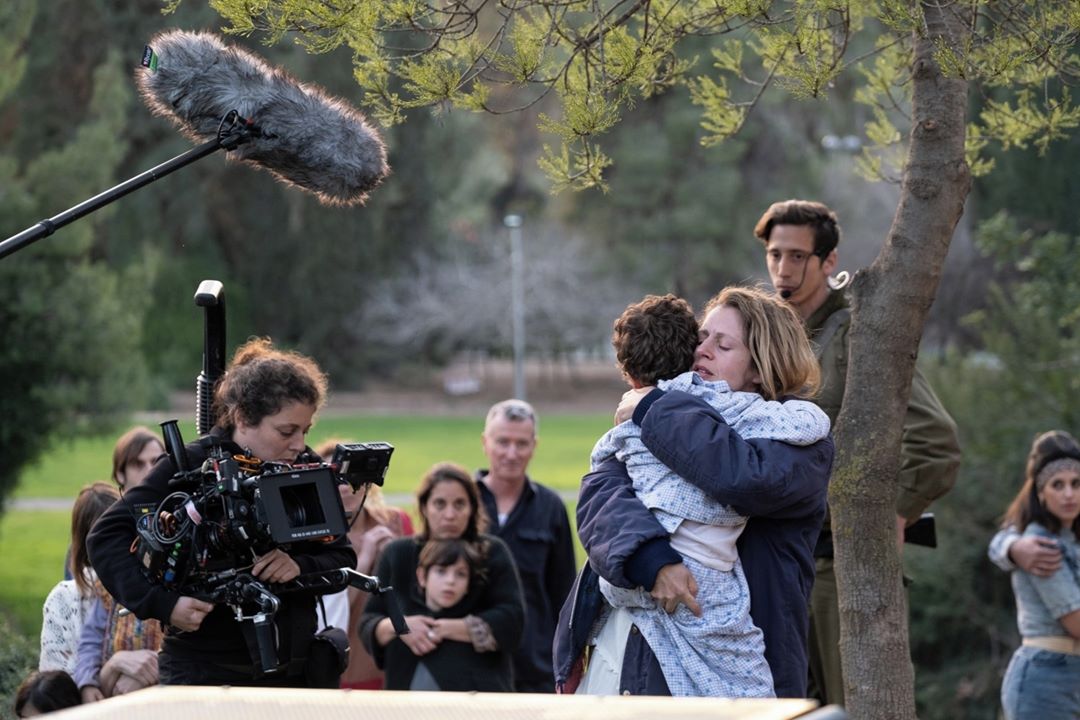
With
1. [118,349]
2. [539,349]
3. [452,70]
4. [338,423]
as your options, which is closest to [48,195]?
[118,349]

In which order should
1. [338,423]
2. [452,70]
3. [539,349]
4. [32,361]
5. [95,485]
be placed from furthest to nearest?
[539,349] < [338,423] < [32,361] < [95,485] < [452,70]

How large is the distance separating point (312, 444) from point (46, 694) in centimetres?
2258

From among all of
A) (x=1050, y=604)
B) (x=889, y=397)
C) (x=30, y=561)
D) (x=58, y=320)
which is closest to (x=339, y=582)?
(x=889, y=397)

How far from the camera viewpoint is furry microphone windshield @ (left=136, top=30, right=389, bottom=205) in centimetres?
449

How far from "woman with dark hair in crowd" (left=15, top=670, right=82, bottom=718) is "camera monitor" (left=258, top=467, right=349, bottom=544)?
67.4 inches

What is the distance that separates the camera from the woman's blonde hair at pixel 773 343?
155 inches

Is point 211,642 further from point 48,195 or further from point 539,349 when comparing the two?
point 539,349

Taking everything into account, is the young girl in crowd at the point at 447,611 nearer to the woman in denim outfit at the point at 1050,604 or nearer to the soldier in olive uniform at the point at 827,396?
the soldier in olive uniform at the point at 827,396

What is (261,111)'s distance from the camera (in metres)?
4.50

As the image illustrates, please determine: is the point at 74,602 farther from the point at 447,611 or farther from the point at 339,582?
the point at 339,582

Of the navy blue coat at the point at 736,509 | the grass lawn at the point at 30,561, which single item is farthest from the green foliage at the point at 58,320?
the navy blue coat at the point at 736,509

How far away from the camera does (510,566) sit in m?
6.63

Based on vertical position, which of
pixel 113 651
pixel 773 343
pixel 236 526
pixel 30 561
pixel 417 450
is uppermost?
pixel 773 343

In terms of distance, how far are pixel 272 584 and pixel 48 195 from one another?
1212cm
